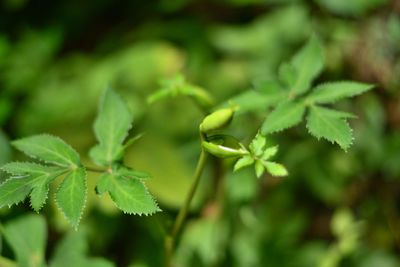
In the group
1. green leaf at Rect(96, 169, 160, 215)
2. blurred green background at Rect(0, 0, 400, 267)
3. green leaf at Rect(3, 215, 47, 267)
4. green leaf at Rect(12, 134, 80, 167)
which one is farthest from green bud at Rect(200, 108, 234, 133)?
blurred green background at Rect(0, 0, 400, 267)

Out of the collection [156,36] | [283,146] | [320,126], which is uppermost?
[320,126]

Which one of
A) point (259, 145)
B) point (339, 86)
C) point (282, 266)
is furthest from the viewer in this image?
point (282, 266)

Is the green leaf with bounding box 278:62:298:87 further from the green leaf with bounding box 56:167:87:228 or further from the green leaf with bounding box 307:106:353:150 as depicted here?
the green leaf with bounding box 56:167:87:228

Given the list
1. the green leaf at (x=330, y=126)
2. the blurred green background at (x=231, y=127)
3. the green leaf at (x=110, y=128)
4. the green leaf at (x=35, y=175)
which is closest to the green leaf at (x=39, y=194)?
the green leaf at (x=35, y=175)

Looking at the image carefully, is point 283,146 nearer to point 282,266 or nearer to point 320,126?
point 282,266

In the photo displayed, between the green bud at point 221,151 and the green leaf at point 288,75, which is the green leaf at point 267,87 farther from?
the green bud at point 221,151

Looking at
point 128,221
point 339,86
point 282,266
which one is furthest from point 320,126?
point 128,221
